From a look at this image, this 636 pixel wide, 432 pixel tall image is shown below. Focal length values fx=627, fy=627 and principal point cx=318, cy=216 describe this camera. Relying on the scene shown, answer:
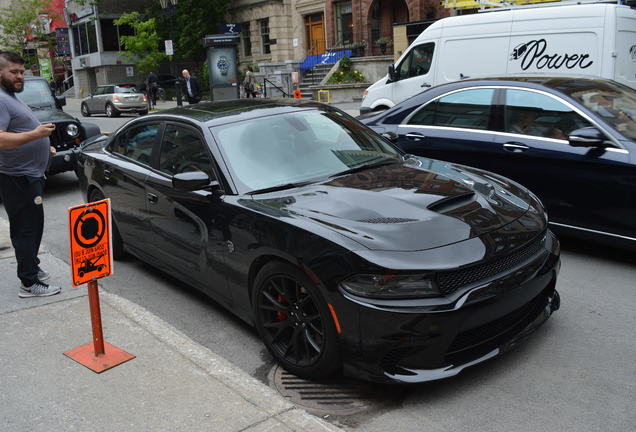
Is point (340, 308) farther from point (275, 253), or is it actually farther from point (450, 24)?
point (450, 24)

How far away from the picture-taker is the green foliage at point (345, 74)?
28.0m

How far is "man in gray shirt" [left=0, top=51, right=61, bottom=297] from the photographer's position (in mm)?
4715

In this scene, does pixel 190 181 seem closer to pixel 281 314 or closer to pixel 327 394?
pixel 281 314

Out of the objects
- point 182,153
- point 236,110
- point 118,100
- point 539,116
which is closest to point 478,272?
point 236,110

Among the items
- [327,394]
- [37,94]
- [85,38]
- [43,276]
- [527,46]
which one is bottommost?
[327,394]

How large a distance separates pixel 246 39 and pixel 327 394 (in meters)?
38.6

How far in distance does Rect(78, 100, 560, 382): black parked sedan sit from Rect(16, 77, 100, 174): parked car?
210 inches

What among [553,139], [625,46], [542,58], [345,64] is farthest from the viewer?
[345,64]

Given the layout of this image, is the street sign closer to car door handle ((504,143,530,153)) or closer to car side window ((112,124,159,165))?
car side window ((112,124,159,165))

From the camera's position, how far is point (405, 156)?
5.11m

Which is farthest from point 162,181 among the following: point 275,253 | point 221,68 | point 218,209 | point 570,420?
point 221,68

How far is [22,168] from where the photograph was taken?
196 inches

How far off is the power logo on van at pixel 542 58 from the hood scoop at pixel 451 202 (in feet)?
25.0

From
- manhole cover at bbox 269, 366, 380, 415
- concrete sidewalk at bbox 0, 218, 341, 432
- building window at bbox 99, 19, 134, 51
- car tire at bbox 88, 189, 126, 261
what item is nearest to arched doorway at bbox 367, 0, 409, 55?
building window at bbox 99, 19, 134, 51
